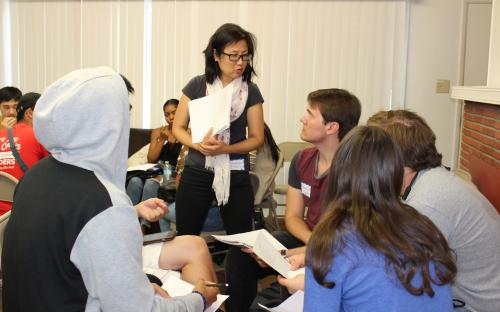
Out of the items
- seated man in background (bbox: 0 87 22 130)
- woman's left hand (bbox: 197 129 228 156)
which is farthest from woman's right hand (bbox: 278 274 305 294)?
seated man in background (bbox: 0 87 22 130)

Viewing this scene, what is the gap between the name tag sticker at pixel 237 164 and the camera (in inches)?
112

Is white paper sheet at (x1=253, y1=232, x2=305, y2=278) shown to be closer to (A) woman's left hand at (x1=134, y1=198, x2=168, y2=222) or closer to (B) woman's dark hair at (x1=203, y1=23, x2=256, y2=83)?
(A) woman's left hand at (x1=134, y1=198, x2=168, y2=222)

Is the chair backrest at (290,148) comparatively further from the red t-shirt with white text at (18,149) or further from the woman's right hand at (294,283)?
the woman's right hand at (294,283)

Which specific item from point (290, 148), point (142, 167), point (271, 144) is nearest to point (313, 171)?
point (271, 144)

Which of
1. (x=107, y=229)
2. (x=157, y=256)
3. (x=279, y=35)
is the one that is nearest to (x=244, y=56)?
(x=157, y=256)

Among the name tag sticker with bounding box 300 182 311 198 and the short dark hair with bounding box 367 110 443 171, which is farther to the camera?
the name tag sticker with bounding box 300 182 311 198

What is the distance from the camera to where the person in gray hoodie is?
4.24ft

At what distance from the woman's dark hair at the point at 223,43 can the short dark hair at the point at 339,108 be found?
0.54 metres

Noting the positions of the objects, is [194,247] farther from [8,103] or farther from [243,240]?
[8,103]

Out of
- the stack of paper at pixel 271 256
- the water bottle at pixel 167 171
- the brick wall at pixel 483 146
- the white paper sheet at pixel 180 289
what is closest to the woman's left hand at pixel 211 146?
the stack of paper at pixel 271 256

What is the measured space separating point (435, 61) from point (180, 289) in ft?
14.1

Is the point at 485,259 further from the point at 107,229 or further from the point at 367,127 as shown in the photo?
the point at 107,229

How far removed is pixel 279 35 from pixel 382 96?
120 centimetres

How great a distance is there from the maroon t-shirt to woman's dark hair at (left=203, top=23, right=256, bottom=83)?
59 cm
